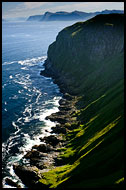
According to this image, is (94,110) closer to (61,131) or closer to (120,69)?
(61,131)

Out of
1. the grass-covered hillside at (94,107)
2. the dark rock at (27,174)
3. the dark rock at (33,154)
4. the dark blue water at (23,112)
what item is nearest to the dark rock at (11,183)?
the dark blue water at (23,112)

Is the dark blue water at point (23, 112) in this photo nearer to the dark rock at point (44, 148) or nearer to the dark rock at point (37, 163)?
the dark rock at point (44, 148)

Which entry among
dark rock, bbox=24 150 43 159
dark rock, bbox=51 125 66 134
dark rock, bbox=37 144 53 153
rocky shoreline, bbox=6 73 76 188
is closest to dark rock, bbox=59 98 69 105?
rocky shoreline, bbox=6 73 76 188

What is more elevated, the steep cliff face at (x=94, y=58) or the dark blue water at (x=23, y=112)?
the steep cliff face at (x=94, y=58)

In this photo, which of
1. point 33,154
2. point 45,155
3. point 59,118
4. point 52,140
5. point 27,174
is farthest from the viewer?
point 59,118

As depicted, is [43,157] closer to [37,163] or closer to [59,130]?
[37,163]

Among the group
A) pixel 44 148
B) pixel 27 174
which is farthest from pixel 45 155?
pixel 27 174

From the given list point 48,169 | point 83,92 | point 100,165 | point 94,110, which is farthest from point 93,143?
point 83,92
